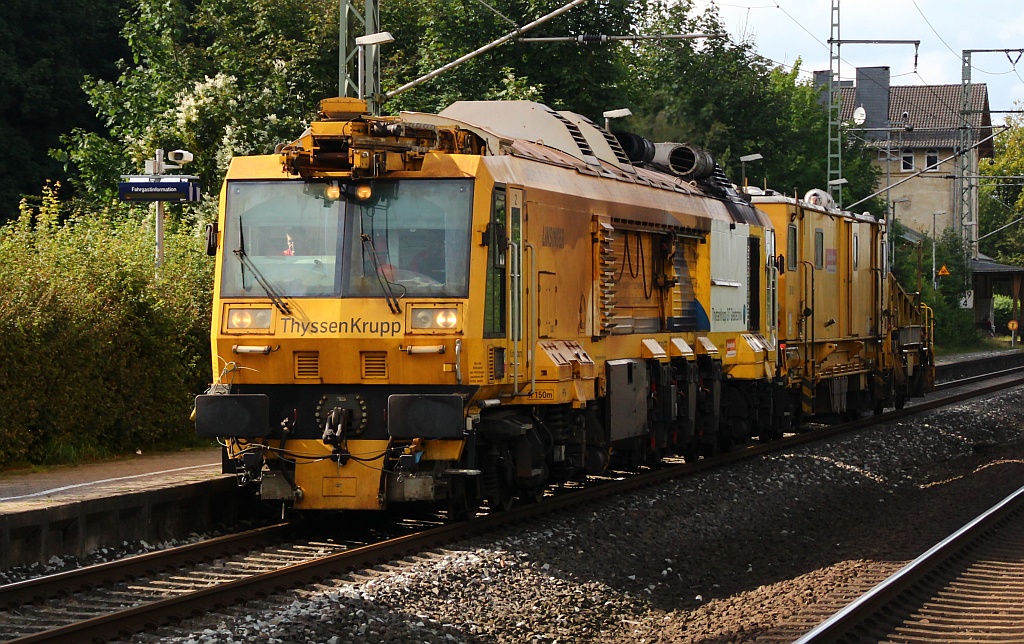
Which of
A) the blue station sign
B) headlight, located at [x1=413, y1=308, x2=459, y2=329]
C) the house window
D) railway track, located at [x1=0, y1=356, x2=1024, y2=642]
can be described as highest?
the house window

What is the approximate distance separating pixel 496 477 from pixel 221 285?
3.02 m

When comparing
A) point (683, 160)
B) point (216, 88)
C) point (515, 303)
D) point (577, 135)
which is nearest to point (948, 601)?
point (515, 303)

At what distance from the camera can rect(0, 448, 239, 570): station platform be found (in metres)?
10.6

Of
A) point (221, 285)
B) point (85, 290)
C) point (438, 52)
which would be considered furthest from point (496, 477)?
point (438, 52)

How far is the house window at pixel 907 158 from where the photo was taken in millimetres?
91375

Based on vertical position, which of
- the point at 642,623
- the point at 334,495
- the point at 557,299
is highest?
the point at 557,299

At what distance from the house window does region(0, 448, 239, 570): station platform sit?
83374 millimetres

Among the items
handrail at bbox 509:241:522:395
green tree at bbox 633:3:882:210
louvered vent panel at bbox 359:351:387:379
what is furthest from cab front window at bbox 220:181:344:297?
green tree at bbox 633:3:882:210

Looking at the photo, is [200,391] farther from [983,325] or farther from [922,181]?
[922,181]

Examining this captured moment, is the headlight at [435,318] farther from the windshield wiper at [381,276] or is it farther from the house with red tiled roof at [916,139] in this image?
the house with red tiled roof at [916,139]

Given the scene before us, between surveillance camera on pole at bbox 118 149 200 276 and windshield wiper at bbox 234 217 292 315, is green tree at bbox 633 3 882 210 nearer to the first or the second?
surveillance camera on pole at bbox 118 149 200 276

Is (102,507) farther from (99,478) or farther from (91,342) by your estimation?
(91,342)

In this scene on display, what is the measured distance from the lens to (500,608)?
9430mm

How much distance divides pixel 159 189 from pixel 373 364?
6.80 meters
